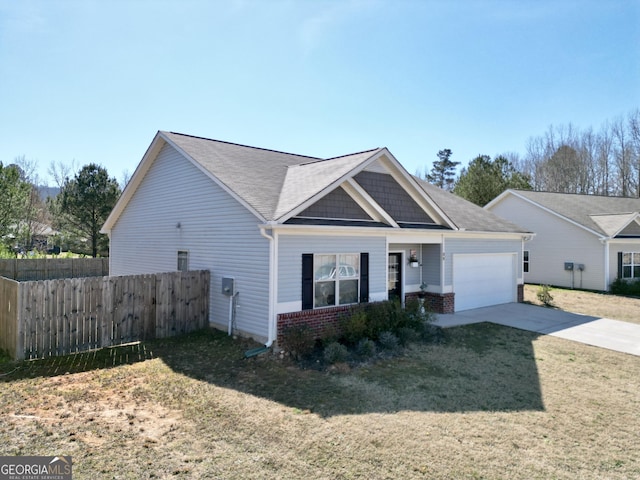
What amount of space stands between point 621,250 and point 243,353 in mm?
21913

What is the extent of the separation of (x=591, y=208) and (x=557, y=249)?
5.20 metres

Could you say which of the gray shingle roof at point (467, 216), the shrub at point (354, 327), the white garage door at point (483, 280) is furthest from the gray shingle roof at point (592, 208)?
the shrub at point (354, 327)

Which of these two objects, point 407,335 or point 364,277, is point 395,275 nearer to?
point 364,277

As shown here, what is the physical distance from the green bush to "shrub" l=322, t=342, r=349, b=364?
1853 centimetres

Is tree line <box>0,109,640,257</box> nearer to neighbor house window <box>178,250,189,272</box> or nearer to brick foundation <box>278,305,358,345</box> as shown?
neighbor house window <box>178,250,189,272</box>

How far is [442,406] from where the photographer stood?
6.35 metres

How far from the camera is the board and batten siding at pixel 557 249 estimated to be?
2097cm

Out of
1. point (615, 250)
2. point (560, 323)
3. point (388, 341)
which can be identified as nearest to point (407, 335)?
point (388, 341)

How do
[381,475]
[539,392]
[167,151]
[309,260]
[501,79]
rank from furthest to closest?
1. [501,79]
2. [167,151]
3. [309,260]
4. [539,392]
5. [381,475]

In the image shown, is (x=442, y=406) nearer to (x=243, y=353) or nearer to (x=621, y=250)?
(x=243, y=353)

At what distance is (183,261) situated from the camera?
12617mm

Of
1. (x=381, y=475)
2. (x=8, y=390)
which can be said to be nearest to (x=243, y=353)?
(x=8, y=390)

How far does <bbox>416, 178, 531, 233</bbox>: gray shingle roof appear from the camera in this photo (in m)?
14.9

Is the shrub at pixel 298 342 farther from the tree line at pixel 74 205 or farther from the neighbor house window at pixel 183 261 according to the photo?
the tree line at pixel 74 205
